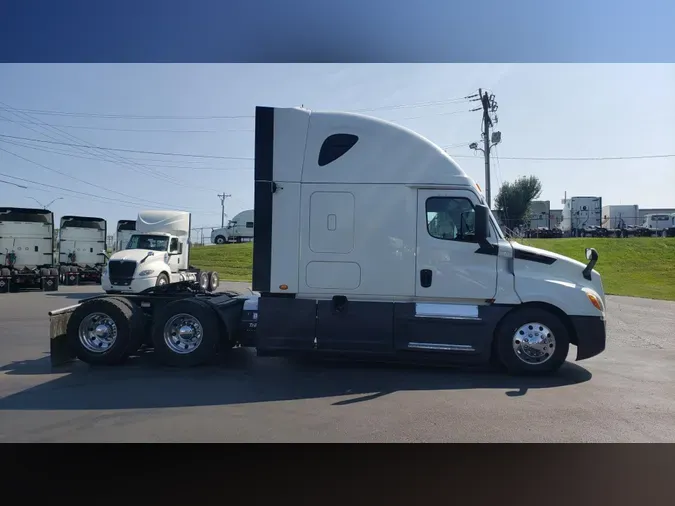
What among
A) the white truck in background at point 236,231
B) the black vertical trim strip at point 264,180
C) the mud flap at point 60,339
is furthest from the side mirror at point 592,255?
the white truck in background at point 236,231

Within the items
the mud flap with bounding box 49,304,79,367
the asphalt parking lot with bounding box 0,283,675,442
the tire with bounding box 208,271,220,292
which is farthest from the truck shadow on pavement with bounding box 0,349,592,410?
the tire with bounding box 208,271,220,292

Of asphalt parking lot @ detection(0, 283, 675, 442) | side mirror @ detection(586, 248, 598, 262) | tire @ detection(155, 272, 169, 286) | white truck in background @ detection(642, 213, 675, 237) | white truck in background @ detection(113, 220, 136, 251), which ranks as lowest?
asphalt parking lot @ detection(0, 283, 675, 442)

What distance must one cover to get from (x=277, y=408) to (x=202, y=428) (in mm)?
976

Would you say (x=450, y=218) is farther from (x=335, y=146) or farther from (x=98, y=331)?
(x=98, y=331)

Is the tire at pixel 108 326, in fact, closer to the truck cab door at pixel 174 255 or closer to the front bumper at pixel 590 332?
the front bumper at pixel 590 332

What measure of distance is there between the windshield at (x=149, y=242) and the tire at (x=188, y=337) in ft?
40.4

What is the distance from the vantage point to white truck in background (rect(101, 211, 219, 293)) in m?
17.5

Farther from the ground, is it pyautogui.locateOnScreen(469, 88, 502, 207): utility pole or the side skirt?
pyautogui.locateOnScreen(469, 88, 502, 207): utility pole

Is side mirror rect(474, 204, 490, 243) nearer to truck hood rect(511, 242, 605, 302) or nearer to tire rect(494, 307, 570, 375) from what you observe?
truck hood rect(511, 242, 605, 302)

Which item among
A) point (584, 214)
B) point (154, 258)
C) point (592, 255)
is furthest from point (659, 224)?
point (592, 255)

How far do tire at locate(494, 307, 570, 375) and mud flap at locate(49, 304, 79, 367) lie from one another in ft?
21.8

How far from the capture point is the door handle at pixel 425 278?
290 inches

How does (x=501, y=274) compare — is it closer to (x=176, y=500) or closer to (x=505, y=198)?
(x=176, y=500)

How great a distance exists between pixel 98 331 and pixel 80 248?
21503 millimetres
